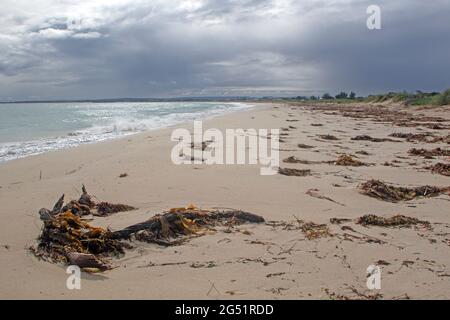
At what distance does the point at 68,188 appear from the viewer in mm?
5801

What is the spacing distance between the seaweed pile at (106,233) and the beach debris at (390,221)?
113 centimetres

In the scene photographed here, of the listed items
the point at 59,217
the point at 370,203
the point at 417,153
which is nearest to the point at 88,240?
the point at 59,217

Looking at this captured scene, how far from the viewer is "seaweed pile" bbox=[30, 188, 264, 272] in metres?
3.26

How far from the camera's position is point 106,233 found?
356 centimetres

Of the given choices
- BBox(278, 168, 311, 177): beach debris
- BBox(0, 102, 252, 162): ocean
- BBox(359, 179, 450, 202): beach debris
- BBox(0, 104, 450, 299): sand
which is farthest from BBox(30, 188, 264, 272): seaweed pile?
BBox(0, 102, 252, 162): ocean

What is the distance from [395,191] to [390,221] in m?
1.37

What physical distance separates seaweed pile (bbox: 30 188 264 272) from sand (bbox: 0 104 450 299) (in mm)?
115

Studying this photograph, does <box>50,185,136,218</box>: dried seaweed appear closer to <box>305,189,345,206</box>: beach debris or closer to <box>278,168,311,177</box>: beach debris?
<box>305,189,345,206</box>: beach debris

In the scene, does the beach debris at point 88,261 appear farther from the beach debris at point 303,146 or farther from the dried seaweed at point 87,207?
the beach debris at point 303,146

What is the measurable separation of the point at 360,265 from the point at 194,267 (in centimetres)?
138

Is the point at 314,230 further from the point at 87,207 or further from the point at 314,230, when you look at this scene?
the point at 87,207
